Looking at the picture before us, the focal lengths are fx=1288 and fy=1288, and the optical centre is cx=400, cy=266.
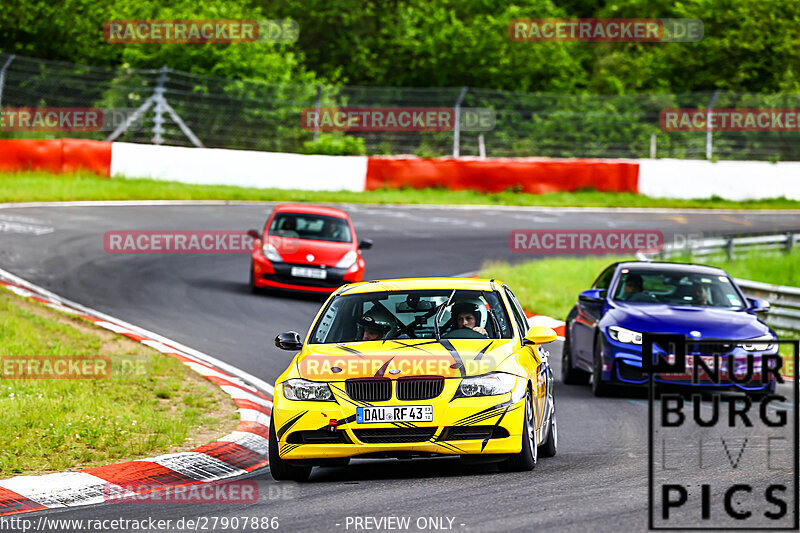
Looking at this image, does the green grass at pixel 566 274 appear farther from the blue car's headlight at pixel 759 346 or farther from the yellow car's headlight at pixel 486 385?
the yellow car's headlight at pixel 486 385

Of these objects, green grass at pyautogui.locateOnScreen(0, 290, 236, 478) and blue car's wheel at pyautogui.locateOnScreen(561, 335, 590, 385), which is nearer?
green grass at pyautogui.locateOnScreen(0, 290, 236, 478)

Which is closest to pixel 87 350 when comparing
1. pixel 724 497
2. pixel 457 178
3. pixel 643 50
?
pixel 724 497

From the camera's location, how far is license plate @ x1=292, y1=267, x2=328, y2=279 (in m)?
19.5

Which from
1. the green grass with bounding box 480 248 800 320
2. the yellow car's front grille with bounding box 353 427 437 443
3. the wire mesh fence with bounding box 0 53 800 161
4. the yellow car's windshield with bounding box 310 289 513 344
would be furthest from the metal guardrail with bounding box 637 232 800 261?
the yellow car's front grille with bounding box 353 427 437 443

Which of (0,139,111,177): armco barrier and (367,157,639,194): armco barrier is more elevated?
(0,139,111,177): armco barrier

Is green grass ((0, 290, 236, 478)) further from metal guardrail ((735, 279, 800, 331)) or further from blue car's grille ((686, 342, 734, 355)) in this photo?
metal guardrail ((735, 279, 800, 331))

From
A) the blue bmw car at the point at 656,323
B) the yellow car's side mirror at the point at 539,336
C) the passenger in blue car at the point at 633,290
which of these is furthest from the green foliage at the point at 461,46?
the yellow car's side mirror at the point at 539,336

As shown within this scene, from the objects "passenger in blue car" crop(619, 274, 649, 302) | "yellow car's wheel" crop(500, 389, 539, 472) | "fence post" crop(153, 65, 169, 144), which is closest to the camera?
"yellow car's wheel" crop(500, 389, 539, 472)

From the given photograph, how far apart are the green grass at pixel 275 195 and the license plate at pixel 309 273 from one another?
456 inches

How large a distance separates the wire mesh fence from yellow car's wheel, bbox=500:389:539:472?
26618 millimetres

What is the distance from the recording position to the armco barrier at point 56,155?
30828mm

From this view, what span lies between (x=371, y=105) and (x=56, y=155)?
976 cm

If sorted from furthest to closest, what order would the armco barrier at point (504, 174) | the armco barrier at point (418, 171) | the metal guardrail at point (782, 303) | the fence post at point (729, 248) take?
the armco barrier at point (504, 174)
the armco barrier at point (418, 171)
the fence post at point (729, 248)
the metal guardrail at point (782, 303)

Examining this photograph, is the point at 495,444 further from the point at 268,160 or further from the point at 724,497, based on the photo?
the point at 268,160
